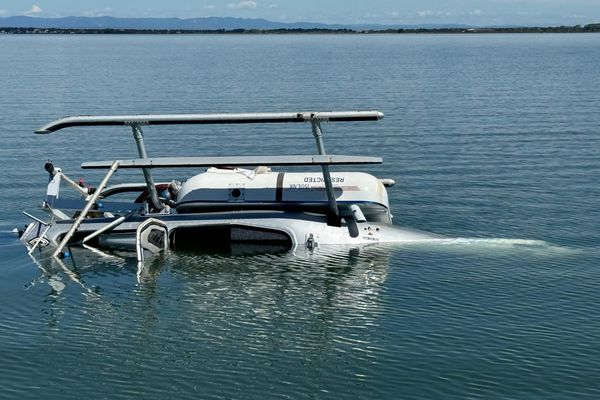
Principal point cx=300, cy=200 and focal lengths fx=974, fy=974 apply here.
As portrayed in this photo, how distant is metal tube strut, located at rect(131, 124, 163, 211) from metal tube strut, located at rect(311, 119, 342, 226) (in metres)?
5.08

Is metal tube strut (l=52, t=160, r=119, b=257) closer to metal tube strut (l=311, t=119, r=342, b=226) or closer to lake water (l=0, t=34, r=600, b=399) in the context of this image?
lake water (l=0, t=34, r=600, b=399)

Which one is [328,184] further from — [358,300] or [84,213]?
[84,213]

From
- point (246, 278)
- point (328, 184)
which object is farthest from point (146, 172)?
point (328, 184)

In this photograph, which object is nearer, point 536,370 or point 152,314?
point 536,370

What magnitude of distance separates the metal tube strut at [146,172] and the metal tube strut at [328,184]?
508cm

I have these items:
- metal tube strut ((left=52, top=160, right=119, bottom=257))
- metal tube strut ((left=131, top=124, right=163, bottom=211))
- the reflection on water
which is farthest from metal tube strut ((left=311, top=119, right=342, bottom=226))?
metal tube strut ((left=52, top=160, right=119, bottom=257))

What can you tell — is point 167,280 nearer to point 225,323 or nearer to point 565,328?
point 225,323

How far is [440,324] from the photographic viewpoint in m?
21.6

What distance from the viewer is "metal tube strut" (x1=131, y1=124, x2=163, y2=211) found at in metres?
28.5

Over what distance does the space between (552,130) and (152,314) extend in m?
33.7

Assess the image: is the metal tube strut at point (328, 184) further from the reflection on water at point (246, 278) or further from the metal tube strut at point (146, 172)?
the metal tube strut at point (146, 172)

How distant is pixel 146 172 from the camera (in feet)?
92.8

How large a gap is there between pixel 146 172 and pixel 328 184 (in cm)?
542

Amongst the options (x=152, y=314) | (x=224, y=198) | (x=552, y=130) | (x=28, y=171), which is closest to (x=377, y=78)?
(x=552, y=130)
